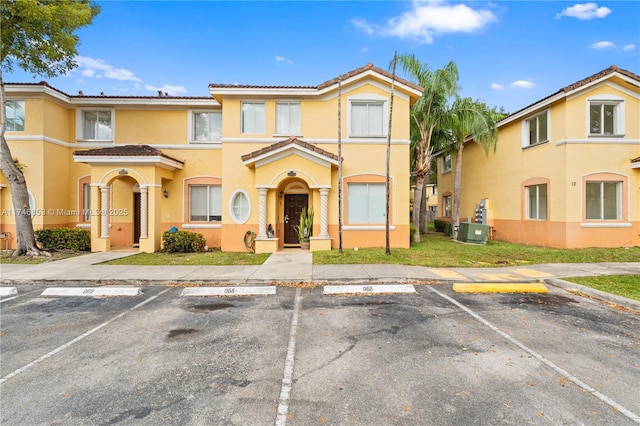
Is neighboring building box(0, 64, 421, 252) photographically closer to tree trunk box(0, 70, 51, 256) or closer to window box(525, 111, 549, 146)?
tree trunk box(0, 70, 51, 256)

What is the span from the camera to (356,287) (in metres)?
7.53

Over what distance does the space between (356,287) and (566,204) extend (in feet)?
38.7

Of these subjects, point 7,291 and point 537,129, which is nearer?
point 7,291

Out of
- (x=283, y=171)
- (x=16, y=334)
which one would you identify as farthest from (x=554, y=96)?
(x=16, y=334)

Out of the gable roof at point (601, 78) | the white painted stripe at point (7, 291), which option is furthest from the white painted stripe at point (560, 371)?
the gable roof at point (601, 78)

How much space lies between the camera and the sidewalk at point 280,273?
817cm

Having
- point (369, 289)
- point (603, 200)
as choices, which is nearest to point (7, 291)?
point (369, 289)

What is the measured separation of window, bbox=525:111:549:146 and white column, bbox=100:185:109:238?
20.6m

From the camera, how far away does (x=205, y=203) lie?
1491cm

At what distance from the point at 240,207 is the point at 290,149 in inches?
140

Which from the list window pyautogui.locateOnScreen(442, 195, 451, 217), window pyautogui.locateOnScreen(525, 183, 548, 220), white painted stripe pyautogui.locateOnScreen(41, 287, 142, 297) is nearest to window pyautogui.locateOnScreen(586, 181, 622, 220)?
window pyautogui.locateOnScreen(525, 183, 548, 220)

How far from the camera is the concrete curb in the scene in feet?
20.3

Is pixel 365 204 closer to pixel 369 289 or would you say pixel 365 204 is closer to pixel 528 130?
pixel 369 289

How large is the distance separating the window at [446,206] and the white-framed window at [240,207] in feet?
55.2
